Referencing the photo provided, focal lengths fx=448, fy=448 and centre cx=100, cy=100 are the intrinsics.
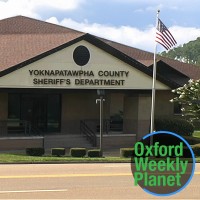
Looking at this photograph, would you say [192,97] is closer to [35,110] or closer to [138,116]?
[138,116]

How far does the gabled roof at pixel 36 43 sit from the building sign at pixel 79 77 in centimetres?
99

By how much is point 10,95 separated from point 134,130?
8679mm

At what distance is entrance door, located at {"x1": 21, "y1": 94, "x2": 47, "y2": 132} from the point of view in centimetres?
3038

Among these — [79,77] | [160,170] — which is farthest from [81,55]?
[160,170]

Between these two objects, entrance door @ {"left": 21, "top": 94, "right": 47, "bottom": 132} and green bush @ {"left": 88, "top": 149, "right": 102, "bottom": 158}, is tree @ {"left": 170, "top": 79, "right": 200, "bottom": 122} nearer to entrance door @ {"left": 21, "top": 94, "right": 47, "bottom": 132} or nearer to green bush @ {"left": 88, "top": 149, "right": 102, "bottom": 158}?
green bush @ {"left": 88, "top": 149, "right": 102, "bottom": 158}

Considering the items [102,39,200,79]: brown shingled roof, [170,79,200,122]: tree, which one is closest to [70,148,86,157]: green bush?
[170,79,200,122]: tree

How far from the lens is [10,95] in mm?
29703

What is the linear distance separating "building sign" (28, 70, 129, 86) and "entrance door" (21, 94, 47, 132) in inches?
145

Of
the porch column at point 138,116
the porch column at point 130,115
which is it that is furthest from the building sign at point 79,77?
the porch column at point 130,115

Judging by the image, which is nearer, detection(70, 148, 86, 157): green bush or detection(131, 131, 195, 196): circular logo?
detection(131, 131, 195, 196): circular logo

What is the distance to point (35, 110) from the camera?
30.7 m

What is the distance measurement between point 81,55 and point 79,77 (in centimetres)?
137

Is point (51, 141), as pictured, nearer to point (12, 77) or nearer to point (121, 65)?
point (12, 77)

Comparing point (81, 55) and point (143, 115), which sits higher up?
point (81, 55)
